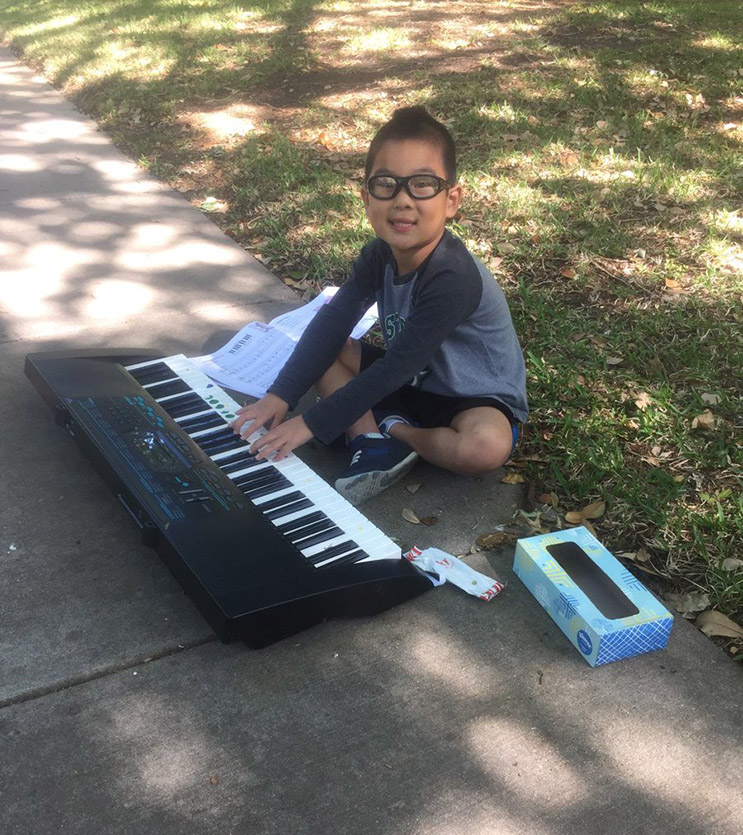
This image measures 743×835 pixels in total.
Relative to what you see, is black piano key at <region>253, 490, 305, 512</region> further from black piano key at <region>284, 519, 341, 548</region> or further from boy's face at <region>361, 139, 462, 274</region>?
boy's face at <region>361, 139, 462, 274</region>

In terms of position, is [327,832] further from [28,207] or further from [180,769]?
→ [28,207]

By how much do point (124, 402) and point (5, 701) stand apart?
0.99 metres

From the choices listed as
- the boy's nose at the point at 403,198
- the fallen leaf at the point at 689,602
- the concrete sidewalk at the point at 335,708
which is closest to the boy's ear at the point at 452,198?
the boy's nose at the point at 403,198

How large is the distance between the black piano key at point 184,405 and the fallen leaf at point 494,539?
3.04 feet

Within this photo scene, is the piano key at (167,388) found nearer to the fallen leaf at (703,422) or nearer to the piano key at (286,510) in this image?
the piano key at (286,510)

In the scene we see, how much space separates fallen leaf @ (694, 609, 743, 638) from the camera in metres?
2.36

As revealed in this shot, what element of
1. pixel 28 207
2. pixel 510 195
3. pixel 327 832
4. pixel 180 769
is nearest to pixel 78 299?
pixel 28 207

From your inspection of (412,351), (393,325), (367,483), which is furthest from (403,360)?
(367,483)

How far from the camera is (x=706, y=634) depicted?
2.37 metres

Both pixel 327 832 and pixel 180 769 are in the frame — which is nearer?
pixel 327 832

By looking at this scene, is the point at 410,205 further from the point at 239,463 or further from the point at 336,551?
the point at 336,551

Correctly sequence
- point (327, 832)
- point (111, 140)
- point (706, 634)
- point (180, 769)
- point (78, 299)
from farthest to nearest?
point (111, 140) < point (78, 299) < point (706, 634) < point (180, 769) < point (327, 832)

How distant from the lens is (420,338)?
2.69 metres

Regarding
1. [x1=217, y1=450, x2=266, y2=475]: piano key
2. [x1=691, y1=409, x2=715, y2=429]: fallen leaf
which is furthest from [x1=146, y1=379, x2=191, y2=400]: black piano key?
[x1=691, y1=409, x2=715, y2=429]: fallen leaf
